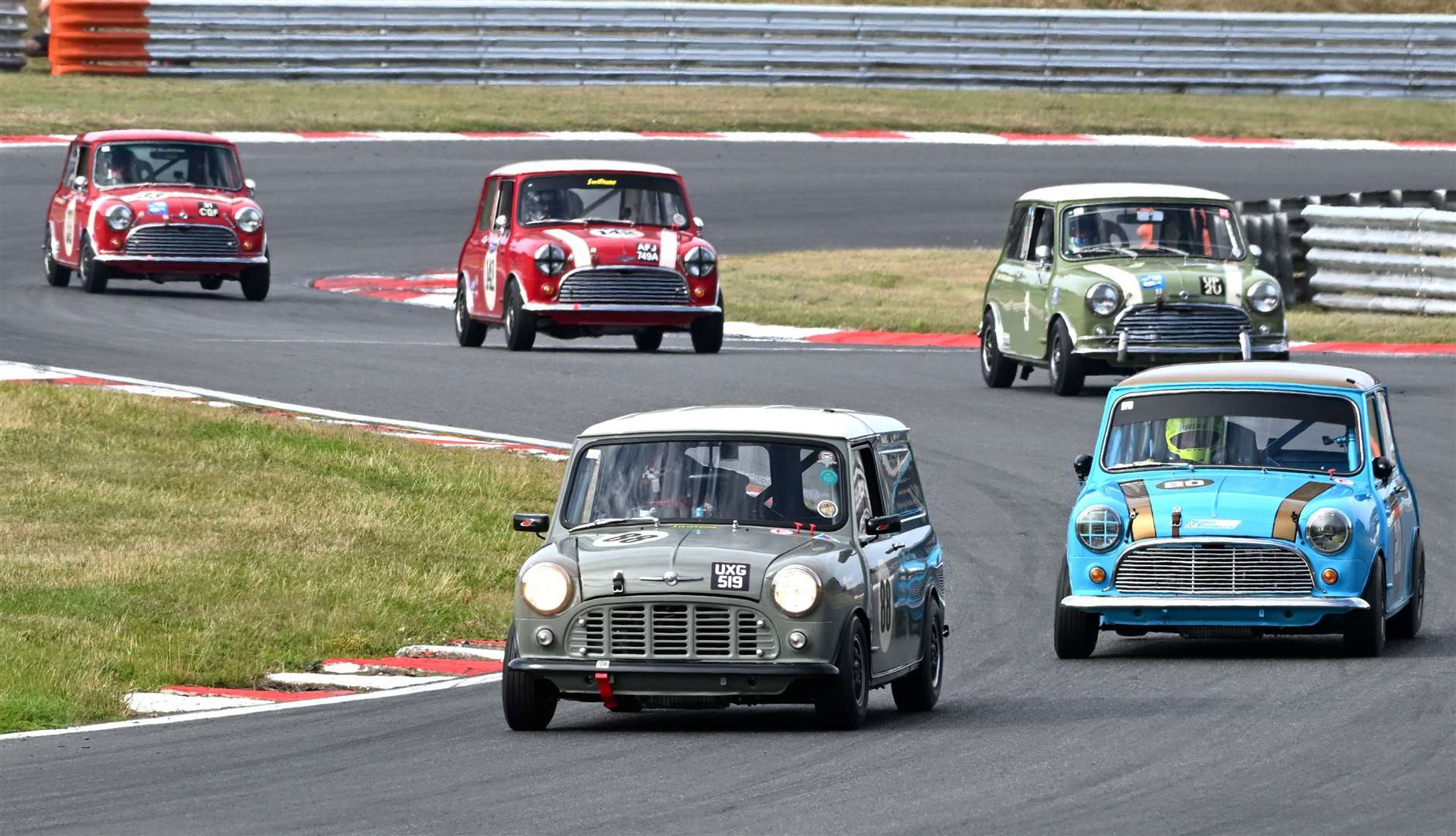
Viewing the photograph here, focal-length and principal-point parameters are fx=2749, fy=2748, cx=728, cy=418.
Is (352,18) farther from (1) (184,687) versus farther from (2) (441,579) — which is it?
(1) (184,687)

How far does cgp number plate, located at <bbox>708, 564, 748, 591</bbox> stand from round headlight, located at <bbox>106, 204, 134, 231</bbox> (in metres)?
19.4

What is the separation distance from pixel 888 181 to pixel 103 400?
2123 centimetres

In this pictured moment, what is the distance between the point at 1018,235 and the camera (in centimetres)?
2364

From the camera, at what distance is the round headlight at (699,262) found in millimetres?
24844

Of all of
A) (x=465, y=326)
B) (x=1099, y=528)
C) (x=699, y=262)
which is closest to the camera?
(x=1099, y=528)

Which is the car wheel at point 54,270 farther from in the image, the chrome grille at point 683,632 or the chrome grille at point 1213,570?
the chrome grille at point 683,632

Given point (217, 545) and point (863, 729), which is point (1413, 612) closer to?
point (863, 729)

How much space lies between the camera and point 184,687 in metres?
12.4

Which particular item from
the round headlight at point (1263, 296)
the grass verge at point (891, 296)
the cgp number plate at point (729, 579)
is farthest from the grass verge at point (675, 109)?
the cgp number plate at point (729, 579)

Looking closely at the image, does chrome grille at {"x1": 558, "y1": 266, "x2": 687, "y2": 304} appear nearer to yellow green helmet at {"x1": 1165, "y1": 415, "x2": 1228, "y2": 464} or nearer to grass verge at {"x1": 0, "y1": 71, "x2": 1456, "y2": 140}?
yellow green helmet at {"x1": 1165, "y1": 415, "x2": 1228, "y2": 464}

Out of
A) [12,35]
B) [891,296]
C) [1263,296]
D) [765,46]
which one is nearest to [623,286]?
[1263,296]

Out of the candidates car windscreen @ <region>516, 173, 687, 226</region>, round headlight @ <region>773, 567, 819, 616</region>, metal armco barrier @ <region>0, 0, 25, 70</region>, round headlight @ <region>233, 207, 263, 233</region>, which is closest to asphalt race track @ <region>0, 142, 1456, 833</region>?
round headlight @ <region>773, 567, 819, 616</region>

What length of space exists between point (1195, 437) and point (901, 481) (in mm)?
2325

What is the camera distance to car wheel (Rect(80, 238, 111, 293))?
29.4m
